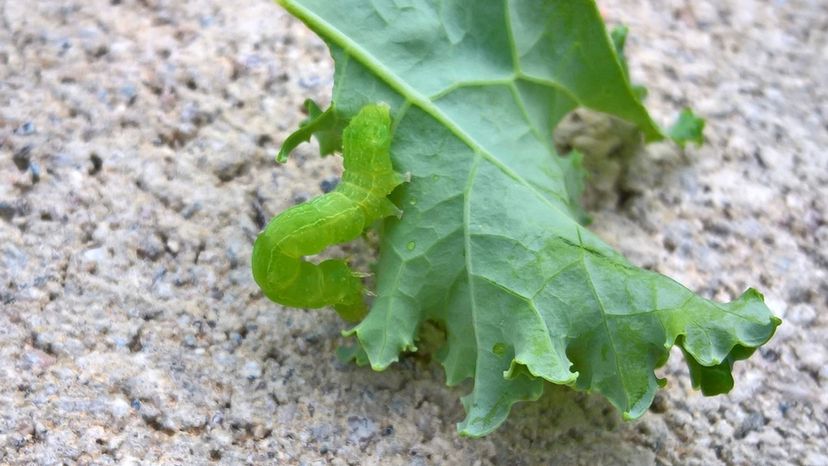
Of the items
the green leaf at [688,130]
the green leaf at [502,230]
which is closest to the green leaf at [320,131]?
the green leaf at [502,230]

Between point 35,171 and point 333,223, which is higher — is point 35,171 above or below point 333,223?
below

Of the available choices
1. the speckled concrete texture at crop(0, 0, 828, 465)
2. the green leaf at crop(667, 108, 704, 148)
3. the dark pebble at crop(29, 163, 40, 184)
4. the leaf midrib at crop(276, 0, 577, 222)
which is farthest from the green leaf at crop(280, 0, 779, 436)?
the dark pebble at crop(29, 163, 40, 184)

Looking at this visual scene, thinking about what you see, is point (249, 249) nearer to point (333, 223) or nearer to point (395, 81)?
point (333, 223)

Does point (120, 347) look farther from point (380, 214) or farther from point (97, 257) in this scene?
point (380, 214)

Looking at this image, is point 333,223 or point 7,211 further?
point 7,211

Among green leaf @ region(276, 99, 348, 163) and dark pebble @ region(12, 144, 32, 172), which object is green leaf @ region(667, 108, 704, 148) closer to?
green leaf @ region(276, 99, 348, 163)

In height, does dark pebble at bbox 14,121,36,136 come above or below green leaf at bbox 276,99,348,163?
below

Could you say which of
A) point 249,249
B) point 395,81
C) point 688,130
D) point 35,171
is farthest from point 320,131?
point 688,130
